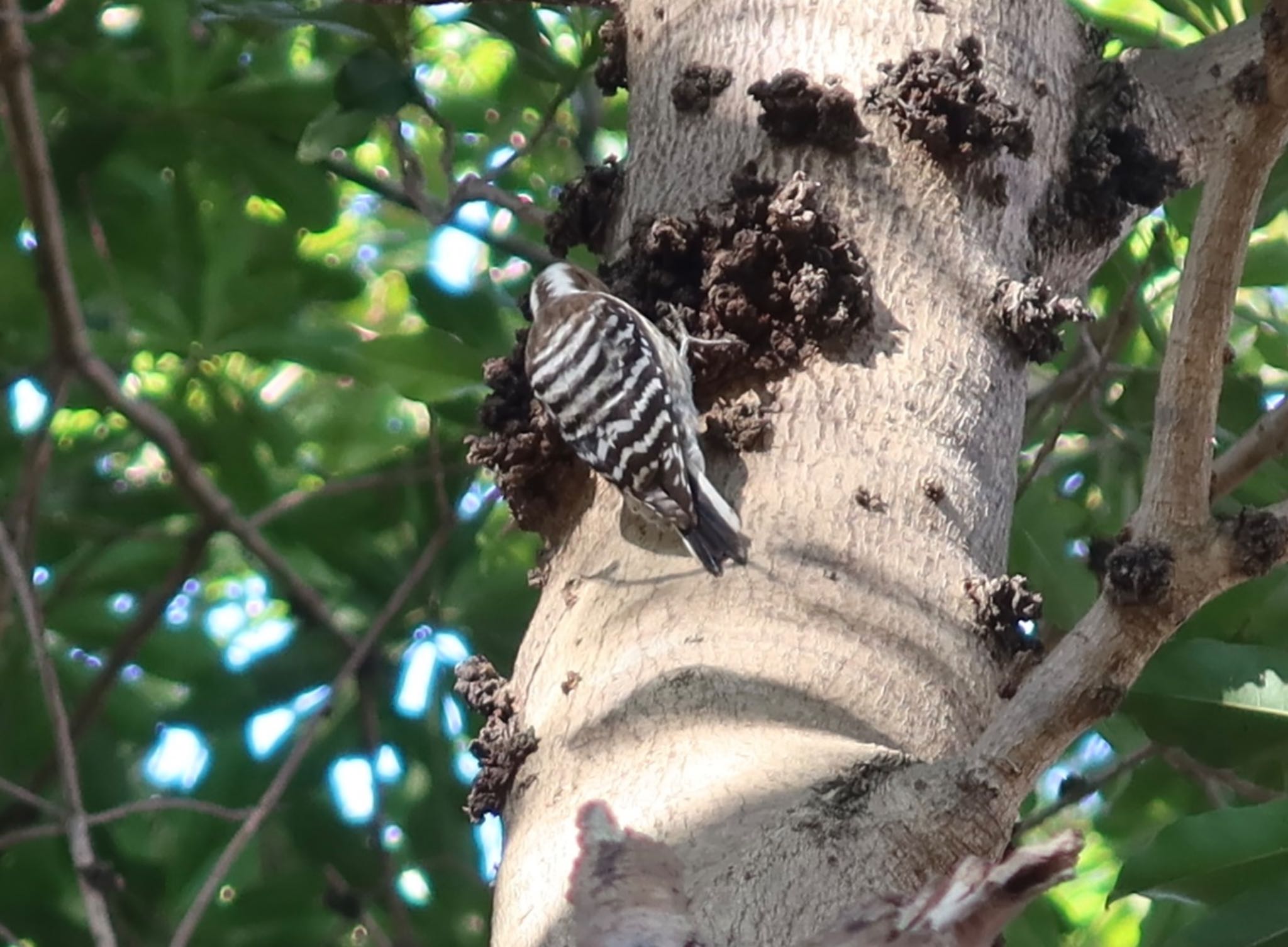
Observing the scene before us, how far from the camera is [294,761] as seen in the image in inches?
102

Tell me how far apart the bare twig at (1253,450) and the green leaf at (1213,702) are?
2.02 ft

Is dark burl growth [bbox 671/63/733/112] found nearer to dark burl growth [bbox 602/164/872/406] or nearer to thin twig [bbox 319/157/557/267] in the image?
dark burl growth [bbox 602/164/872/406]

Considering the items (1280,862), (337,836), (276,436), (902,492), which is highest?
(902,492)

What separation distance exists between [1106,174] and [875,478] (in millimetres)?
703

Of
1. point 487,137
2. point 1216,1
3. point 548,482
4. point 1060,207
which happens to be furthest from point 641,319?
point 487,137

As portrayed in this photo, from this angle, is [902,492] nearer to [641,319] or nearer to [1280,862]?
[641,319]

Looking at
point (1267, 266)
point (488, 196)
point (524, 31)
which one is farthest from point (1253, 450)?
point (524, 31)

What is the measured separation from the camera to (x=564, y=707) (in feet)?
5.04

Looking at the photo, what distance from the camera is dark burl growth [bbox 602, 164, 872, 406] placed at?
5.95ft

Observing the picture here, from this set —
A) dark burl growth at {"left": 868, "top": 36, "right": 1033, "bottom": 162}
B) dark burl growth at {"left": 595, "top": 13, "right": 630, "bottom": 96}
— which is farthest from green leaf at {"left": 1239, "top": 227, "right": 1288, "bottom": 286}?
dark burl growth at {"left": 595, "top": 13, "right": 630, "bottom": 96}

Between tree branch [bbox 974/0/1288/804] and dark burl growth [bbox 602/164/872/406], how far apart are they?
0.48 meters

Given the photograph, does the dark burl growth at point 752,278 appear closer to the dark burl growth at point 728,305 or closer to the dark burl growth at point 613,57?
the dark burl growth at point 728,305

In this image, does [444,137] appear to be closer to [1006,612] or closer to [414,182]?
[414,182]

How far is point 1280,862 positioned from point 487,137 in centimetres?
284
